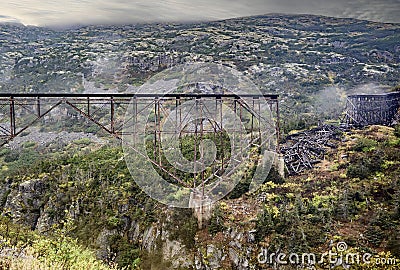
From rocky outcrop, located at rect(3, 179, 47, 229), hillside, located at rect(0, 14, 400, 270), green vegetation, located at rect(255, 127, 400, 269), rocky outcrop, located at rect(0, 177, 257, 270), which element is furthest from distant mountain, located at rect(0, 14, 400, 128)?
rocky outcrop, located at rect(0, 177, 257, 270)

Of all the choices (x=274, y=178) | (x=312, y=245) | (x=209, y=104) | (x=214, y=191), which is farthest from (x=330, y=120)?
(x=312, y=245)

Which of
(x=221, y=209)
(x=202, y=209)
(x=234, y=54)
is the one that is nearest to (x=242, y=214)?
(x=221, y=209)

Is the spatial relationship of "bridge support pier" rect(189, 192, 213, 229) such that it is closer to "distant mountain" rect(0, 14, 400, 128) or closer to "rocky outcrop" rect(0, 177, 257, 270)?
"rocky outcrop" rect(0, 177, 257, 270)

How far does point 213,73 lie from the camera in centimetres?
4066

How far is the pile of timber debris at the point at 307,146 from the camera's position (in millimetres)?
17719

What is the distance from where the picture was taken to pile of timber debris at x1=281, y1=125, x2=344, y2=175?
17719mm

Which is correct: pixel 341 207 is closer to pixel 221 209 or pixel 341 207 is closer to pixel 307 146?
pixel 221 209

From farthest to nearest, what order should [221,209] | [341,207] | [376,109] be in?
[376,109]
[221,209]
[341,207]

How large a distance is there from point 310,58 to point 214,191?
41399mm

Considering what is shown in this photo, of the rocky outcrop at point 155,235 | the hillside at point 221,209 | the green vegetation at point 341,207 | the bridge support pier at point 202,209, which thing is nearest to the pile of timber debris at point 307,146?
the hillside at point 221,209

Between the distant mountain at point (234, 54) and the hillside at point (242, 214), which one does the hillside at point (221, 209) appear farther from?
the distant mountain at point (234, 54)

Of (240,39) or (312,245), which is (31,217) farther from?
(240,39)

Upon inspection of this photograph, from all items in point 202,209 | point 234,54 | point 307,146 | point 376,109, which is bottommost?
point 202,209

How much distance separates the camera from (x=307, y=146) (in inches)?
761
